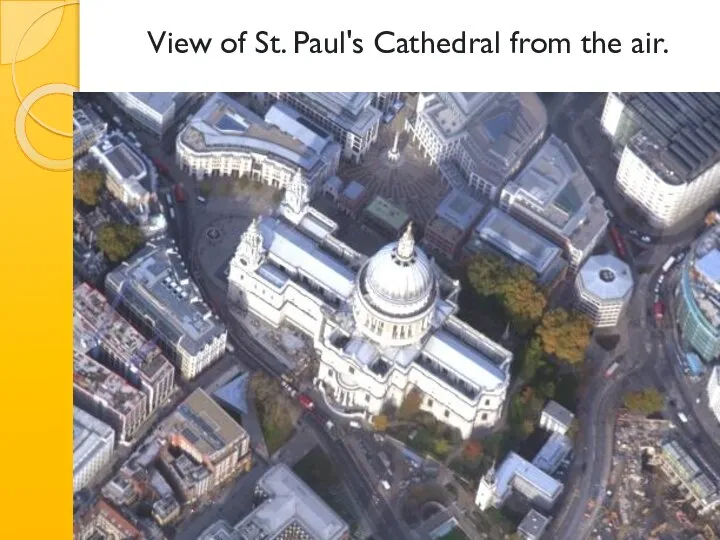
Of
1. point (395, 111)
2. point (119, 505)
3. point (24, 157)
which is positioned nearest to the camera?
point (24, 157)

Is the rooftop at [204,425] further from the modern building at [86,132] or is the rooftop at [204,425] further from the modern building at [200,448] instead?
the modern building at [86,132]

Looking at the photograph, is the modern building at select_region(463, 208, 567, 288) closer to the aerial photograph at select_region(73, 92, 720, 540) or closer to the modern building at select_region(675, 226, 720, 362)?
the aerial photograph at select_region(73, 92, 720, 540)

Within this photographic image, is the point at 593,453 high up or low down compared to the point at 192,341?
up

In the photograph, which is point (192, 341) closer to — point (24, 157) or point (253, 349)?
point (253, 349)

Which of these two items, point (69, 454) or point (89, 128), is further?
point (89, 128)

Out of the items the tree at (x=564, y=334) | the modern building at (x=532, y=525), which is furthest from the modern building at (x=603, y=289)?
the modern building at (x=532, y=525)

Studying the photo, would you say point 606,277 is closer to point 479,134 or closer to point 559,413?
point 559,413

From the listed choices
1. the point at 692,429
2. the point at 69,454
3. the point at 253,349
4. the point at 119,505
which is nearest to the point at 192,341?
the point at 253,349

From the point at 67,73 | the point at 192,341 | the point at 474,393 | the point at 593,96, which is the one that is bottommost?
the point at 67,73
